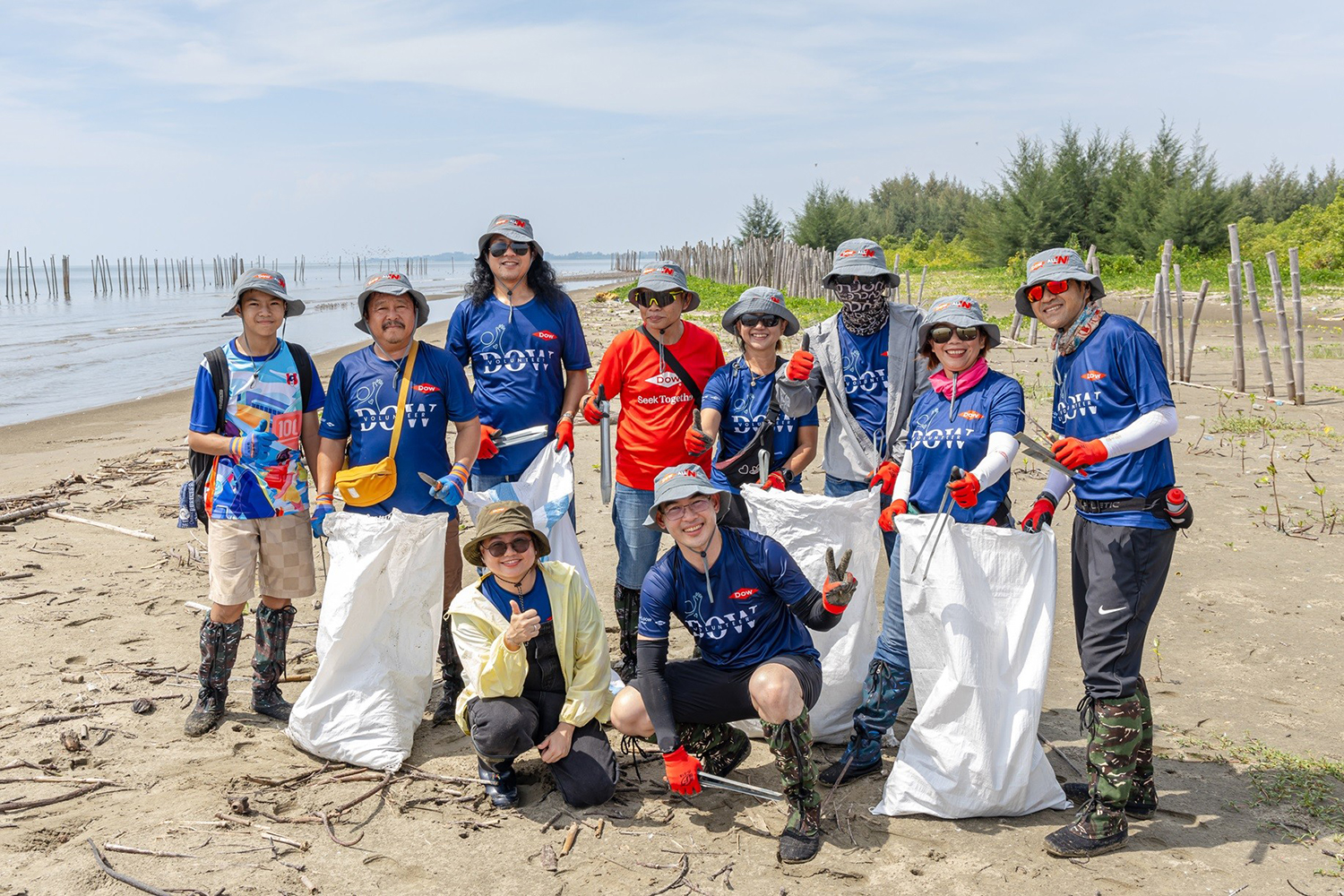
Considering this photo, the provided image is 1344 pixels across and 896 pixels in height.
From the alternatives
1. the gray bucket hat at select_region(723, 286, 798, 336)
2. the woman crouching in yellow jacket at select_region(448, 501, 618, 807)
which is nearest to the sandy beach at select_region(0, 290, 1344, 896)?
the woman crouching in yellow jacket at select_region(448, 501, 618, 807)

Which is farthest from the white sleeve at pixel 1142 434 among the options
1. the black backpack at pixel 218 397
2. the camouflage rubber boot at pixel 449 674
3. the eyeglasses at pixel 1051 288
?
the black backpack at pixel 218 397

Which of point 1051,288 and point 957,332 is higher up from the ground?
point 1051,288

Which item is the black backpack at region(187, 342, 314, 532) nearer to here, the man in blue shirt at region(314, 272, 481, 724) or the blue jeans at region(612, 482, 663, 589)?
the man in blue shirt at region(314, 272, 481, 724)

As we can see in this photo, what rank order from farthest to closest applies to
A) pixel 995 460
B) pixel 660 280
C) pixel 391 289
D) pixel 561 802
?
pixel 660 280, pixel 391 289, pixel 561 802, pixel 995 460

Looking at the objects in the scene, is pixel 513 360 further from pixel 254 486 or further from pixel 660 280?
pixel 254 486

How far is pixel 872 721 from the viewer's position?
3.54 meters

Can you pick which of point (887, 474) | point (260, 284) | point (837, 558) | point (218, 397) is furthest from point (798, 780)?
point (260, 284)

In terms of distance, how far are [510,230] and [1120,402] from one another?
2.53m

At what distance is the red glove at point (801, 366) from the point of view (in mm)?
3738

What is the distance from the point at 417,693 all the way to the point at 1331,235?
27713mm

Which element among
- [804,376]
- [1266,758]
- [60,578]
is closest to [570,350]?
[804,376]

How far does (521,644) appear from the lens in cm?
339

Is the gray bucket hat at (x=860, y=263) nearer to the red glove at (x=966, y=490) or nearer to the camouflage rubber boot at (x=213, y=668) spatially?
the red glove at (x=966, y=490)

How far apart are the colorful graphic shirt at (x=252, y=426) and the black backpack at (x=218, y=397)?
0.01m
